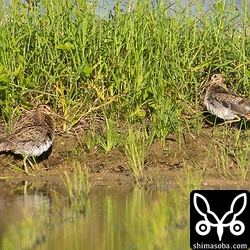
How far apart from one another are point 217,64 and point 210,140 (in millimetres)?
1034

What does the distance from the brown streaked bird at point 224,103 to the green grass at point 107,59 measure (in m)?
0.19

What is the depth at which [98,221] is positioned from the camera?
7.02 m

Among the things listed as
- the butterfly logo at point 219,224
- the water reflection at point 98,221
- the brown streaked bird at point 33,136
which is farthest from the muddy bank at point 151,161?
the butterfly logo at point 219,224

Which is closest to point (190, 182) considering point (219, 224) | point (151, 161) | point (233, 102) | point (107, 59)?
point (151, 161)

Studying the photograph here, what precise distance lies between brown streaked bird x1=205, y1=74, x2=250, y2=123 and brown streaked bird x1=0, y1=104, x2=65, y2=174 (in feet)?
6.03

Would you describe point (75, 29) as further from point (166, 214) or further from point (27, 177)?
point (166, 214)

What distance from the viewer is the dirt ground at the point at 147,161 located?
355 inches

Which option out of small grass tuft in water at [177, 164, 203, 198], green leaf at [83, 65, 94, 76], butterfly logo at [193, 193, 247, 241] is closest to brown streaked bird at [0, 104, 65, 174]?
green leaf at [83, 65, 94, 76]

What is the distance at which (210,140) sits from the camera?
9609mm

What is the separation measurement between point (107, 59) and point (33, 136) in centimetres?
125

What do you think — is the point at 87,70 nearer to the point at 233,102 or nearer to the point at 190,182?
the point at 233,102

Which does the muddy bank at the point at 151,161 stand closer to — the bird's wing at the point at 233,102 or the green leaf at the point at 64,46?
the bird's wing at the point at 233,102

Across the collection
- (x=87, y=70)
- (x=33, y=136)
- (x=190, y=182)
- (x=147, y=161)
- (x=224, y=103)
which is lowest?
(x=190, y=182)

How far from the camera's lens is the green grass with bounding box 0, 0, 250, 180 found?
975cm
